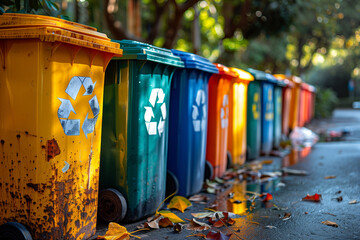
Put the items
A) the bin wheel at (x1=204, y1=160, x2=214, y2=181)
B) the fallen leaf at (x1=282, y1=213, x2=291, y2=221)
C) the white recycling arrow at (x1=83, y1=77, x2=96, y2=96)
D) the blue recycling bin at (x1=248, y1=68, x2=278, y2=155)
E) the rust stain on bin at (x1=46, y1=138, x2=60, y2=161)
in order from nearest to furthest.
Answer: the rust stain on bin at (x1=46, y1=138, x2=60, y2=161) < the white recycling arrow at (x1=83, y1=77, x2=96, y2=96) < the fallen leaf at (x1=282, y1=213, x2=291, y2=221) < the bin wheel at (x1=204, y1=160, x2=214, y2=181) < the blue recycling bin at (x1=248, y1=68, x2=278, y2=155)

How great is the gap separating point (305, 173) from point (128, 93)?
352cm

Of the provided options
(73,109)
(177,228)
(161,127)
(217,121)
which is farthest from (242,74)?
(73,109)

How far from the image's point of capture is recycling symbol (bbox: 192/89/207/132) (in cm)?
429

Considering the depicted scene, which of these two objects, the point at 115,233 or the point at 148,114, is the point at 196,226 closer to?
the point at 115,233

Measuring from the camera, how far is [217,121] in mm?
Result: 4957

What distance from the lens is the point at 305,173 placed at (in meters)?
5.80

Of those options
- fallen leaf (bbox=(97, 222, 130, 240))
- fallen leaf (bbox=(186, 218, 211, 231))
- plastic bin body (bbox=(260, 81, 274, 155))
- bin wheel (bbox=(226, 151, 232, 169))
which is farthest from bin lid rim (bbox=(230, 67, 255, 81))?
fallen leaf (bbox=(97, 222, 130, 240))

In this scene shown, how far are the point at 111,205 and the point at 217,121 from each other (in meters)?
2.04

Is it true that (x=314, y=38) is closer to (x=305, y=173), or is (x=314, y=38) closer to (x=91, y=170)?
(x=305, y=173)

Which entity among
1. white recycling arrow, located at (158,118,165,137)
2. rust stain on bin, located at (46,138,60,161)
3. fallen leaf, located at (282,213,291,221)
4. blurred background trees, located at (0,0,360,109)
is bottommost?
fallen leaf, located at (282,213,291,221)

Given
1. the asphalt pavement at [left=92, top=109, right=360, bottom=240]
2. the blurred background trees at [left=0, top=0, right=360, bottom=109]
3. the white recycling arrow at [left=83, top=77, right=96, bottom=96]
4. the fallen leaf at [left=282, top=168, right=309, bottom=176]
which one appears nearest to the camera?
the white recycling arrow at [left=83, top=77, right=96, bottom=96]

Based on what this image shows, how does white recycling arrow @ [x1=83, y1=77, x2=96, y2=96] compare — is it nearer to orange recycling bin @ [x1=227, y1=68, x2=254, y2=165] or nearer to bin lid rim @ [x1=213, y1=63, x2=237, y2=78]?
bin lid rim @ [x1=213, y1=63, x2=237, y2=78]

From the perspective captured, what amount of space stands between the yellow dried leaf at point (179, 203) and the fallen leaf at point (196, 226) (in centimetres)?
42

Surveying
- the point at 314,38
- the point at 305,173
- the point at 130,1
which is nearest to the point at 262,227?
the point at 305,173
